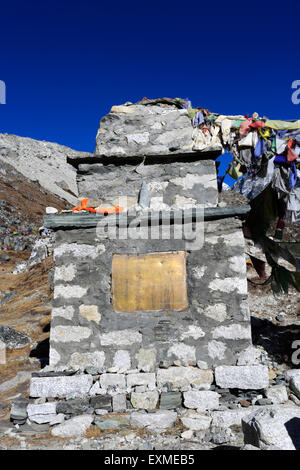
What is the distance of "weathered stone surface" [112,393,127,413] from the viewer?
4133 millimetres

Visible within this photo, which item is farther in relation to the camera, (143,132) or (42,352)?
(42,352)

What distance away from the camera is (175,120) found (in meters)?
5.58

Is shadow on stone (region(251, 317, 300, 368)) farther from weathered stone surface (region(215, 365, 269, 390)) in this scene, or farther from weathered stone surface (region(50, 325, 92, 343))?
weathered stone surface (region(50, 325, 92, 343))

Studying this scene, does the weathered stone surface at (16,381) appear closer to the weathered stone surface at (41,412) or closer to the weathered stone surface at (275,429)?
the weathered stone surface at (41,412)

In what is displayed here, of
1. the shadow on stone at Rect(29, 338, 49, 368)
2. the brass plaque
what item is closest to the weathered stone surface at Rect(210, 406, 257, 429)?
the brass plaque

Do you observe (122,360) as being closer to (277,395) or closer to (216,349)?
(216,349)

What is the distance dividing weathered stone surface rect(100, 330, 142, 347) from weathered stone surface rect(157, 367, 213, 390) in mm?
487

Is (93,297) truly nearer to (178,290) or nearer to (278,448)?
(178,290)

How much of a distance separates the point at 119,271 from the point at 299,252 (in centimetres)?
358

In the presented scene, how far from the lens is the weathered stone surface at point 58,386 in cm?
424

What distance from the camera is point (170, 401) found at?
416 cm

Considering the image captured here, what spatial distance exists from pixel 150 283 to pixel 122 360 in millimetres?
1015

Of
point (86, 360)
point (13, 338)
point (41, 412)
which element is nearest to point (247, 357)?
point (86, 360)

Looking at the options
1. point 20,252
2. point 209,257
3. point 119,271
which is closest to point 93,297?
point 119,271
